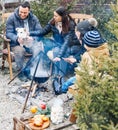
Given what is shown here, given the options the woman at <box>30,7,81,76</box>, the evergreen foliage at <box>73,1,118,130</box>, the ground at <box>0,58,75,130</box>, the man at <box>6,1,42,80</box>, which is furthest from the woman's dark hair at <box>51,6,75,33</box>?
the evergreen foliage at <box>73,1,118,130</box>

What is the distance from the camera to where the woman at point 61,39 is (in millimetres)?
6727

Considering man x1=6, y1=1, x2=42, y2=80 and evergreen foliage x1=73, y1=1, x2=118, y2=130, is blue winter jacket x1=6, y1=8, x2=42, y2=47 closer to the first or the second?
man x1=6, y1=1, x2=42, y2=80

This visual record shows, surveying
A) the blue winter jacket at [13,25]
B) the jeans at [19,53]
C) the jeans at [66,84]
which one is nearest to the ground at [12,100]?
the jeans at [66,84]

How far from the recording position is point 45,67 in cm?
640

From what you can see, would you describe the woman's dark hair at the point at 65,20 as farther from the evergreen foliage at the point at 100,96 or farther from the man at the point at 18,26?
the evergreen foliage at the point at 100,96

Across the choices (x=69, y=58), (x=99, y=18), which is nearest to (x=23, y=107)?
(x=69, y=58)

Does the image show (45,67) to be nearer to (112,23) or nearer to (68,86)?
(68,86)

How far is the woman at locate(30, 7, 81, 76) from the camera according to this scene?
6.73 meters

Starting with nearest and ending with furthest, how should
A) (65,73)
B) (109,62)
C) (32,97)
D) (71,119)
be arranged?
1. (109,62)
2. (71,119)
3. (32,97)
4. (65,73)


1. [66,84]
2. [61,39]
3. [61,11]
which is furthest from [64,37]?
[66,84]

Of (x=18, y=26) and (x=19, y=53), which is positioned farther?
(x=18, y=26)

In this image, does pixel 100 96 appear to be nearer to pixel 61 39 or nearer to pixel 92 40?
pixel 92 40

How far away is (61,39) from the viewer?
23.1 feet

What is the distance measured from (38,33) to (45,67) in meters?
1.06
